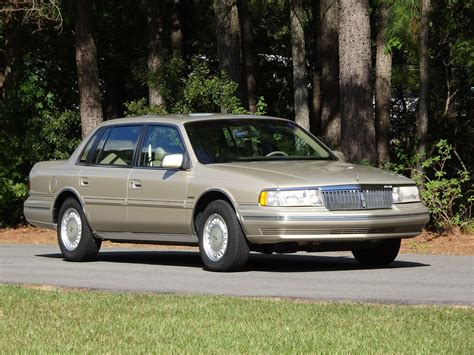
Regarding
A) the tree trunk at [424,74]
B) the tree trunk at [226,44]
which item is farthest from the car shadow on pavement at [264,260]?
the tree trunk at [226,44]

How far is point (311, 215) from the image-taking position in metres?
13.5

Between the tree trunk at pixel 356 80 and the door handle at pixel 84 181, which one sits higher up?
the tree trunk at pixel 356 80

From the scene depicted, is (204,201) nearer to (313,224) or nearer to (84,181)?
(313,224)

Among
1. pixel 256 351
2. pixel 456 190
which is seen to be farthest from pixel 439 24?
pixel 256 351

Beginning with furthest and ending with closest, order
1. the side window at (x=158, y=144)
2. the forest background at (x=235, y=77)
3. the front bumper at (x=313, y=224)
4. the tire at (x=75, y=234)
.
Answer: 1. the forest background at (x=235, y=77)
2. the tire at (x=75, y=234)
3. the side window at (x=158, y=144)
4. the front bumper at (x=313, y=224)

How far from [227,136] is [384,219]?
90.6 inches

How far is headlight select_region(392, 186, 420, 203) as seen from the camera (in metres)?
14.0

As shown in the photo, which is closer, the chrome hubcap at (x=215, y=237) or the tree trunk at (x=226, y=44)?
the chrome hubcap at (x=215, y=237)

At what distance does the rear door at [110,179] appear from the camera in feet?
51.1

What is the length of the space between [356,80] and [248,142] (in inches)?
294

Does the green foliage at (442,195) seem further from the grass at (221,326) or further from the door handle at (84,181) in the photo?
the grass at (221,326)

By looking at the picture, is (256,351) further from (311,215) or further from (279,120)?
(279,120)

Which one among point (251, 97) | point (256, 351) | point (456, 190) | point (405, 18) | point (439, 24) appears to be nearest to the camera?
point (256, 351)

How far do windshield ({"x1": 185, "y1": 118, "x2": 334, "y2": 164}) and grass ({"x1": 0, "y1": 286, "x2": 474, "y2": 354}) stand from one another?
370 cm
